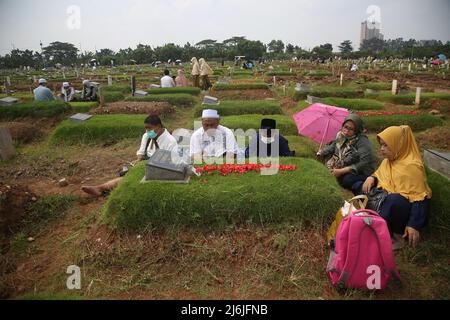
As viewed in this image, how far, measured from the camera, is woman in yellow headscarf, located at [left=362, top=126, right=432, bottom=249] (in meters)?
3.94

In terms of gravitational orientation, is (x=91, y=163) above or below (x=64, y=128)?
below

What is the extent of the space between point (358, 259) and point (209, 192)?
2114 millimetres

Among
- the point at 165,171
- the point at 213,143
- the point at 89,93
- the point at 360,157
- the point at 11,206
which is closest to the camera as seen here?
the point at 165,171

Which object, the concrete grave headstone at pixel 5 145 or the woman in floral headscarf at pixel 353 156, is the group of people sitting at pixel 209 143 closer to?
the woman in floral headscarf at pixel 353 156

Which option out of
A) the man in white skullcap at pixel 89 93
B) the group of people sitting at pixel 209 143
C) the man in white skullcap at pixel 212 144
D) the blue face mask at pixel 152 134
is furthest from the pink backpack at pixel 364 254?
the man in white skullcap at pixel 89 93

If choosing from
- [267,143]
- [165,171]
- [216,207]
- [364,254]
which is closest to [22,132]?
[165,171]

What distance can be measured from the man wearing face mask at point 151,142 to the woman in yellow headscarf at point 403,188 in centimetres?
345

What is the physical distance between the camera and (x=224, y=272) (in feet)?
12.5

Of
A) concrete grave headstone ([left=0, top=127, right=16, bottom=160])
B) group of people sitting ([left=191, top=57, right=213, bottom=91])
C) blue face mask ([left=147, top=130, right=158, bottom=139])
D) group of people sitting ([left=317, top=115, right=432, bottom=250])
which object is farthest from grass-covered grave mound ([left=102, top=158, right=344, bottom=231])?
group of people sitting ([left=191, top=57, right=213, bottom=91])

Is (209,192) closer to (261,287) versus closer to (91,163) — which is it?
(261,287)

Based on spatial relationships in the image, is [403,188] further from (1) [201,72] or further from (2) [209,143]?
(1) [201,72]

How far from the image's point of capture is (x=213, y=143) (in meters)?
5.75

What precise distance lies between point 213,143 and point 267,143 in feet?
3.25
